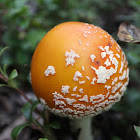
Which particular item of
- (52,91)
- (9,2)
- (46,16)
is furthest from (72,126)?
(46,16)

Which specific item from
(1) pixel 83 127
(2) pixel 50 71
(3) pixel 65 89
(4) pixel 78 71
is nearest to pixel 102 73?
(4) pixel 78 71

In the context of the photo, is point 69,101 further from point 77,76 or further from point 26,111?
point 26,111

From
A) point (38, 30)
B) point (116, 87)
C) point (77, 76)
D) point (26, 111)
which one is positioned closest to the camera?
point (77, 76)

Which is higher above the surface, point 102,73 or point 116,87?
point 102,73

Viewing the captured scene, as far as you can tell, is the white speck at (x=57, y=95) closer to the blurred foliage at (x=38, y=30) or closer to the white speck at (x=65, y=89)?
the white speck at (x=65, y=89)

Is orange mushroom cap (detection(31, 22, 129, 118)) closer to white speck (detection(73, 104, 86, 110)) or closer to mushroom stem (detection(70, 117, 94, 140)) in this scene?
white speck (detection(73, 104, 86, 110))

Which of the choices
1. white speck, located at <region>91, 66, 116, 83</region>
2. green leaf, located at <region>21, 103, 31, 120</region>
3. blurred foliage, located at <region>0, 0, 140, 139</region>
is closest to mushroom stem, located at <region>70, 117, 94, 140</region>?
blurred foliage, located at <region>0, 0, 140, 139</region>

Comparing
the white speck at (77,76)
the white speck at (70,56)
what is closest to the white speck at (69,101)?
the white speck at (77,76)

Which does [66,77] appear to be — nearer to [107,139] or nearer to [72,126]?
[72,126]
